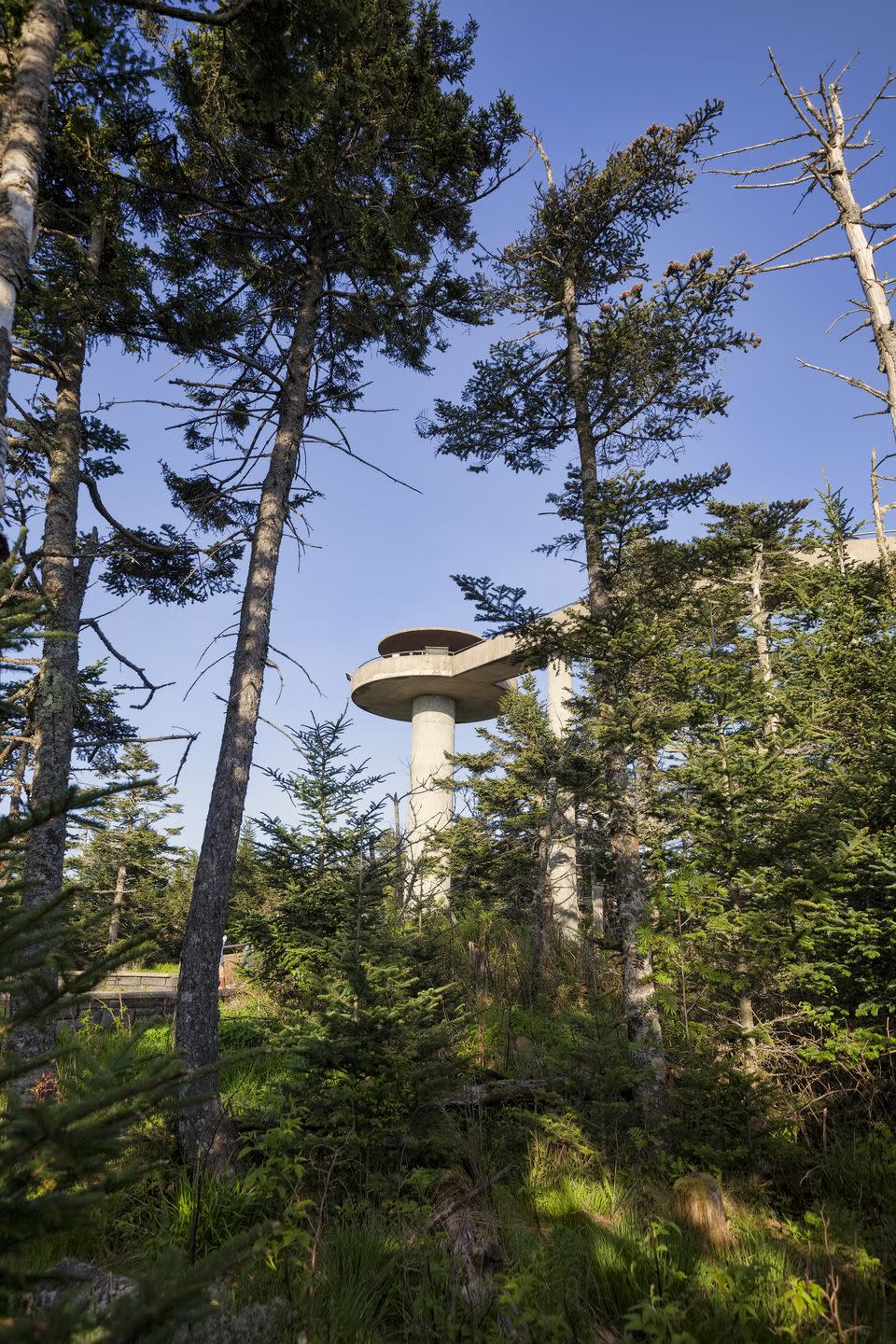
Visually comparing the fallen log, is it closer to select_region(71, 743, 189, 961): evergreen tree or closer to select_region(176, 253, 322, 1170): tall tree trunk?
select_region(176, 253, 322, 1170): tall tree trunk

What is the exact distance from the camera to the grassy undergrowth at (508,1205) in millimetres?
3574

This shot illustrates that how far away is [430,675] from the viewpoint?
22.2 meters

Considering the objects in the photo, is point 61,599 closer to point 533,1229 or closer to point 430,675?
point 533,1229

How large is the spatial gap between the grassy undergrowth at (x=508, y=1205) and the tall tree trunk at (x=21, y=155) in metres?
4.25

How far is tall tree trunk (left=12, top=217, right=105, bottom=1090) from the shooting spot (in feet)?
25.9

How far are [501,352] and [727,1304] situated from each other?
10779mm

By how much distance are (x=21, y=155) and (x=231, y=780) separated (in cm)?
531

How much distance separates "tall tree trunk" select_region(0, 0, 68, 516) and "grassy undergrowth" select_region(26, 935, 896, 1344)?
4248mm

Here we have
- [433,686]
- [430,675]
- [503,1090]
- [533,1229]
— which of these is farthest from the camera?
[433,686]

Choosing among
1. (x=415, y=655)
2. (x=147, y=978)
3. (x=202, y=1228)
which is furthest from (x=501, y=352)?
(x=147, y=978)

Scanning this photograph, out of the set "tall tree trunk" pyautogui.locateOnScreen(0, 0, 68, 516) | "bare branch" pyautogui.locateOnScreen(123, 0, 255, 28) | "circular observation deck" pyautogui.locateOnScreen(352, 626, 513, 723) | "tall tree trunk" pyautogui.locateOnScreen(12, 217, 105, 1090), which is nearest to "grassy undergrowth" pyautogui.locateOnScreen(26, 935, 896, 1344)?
"tall tree trunk" pyautogui.locateOnScreen(12, 217, 105, 1090)

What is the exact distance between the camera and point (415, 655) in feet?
74.1

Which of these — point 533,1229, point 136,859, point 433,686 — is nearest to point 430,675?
point 433,686

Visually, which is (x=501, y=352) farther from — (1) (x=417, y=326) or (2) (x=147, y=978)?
(2) (x=147, y=978)
